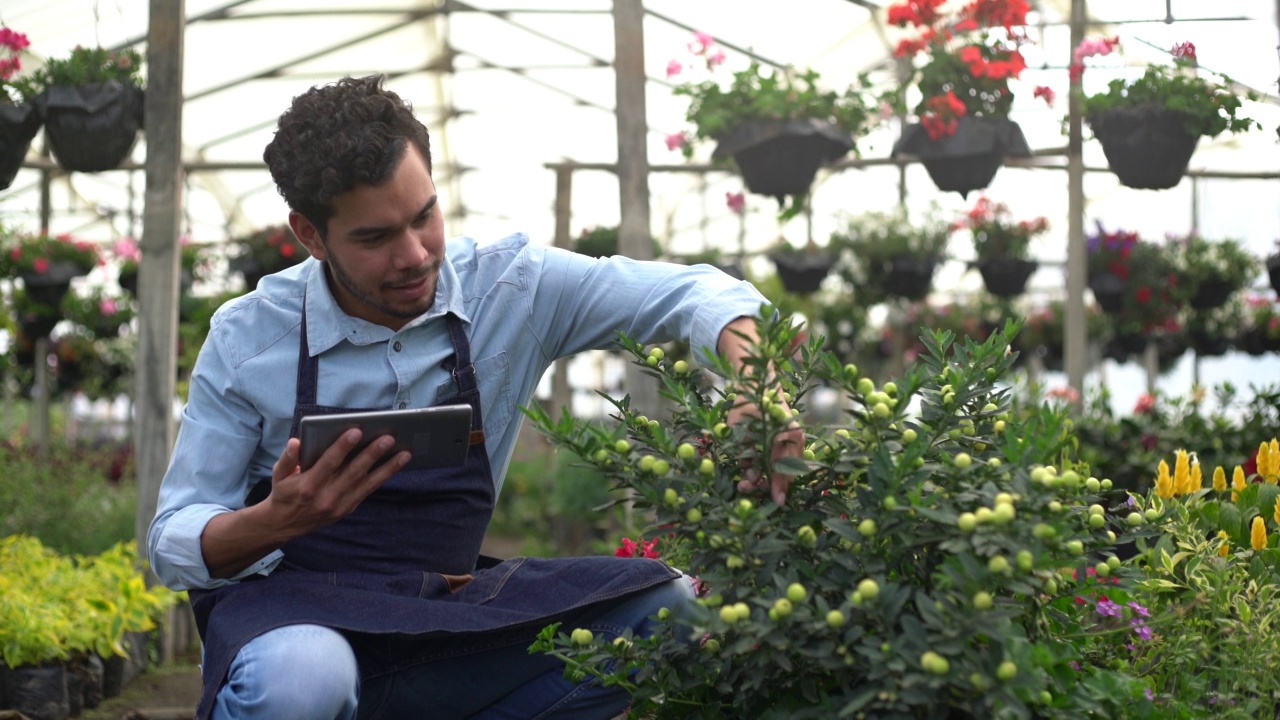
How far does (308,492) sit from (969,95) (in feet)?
10.7

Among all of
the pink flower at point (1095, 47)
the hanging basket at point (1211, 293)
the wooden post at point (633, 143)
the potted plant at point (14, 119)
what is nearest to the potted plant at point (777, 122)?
→ the wooden post at point (633, 143)

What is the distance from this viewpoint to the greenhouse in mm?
1365

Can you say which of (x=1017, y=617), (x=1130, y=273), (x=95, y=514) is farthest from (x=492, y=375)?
(x=1130, y=273)

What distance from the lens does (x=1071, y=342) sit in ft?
15.8

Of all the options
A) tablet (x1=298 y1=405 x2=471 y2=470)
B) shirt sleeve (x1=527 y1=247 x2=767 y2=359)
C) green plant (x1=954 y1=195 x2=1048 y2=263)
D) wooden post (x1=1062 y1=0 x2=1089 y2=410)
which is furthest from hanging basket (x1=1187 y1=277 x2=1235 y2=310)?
tablet (x1=298 y1=405 x2=471 y2=470)

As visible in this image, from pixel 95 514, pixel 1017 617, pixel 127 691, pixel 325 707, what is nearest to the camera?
pixel 1017 617

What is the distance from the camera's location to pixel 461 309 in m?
1.88

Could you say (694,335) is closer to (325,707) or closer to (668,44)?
(325,707)

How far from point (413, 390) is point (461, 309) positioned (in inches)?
5.5

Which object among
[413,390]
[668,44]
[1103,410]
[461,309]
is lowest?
[1103,410]

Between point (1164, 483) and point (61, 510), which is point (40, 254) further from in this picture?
point (1164, 483)

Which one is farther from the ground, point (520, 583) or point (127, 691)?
point (520, 583)

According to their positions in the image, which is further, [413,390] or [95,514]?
[95,514]

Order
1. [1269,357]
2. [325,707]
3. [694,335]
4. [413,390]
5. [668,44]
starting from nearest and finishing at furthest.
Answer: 1. [325,707]
2. [694,335]
3. [413,390]
4. [668,44]
5. [1269,357]
